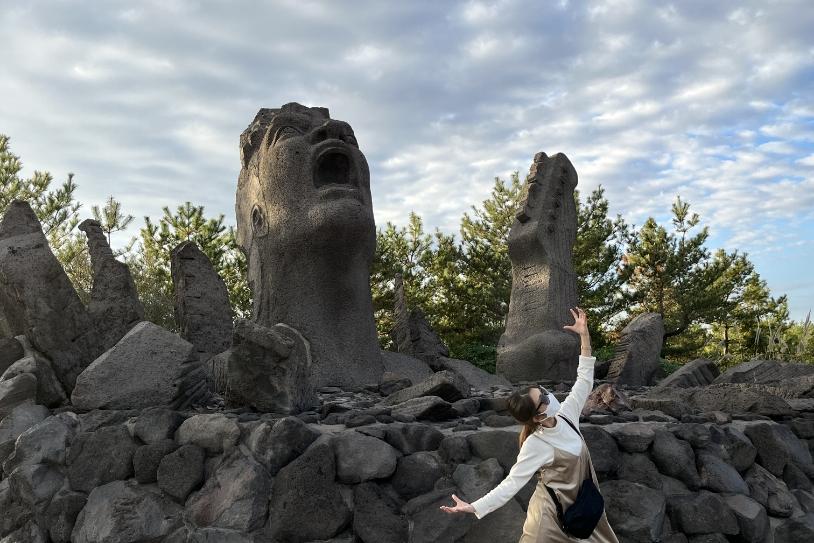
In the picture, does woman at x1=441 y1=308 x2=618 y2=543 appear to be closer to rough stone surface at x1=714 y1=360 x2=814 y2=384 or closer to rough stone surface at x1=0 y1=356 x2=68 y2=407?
rough stone surface at x1=0 y1=356 x2=68 y2=407

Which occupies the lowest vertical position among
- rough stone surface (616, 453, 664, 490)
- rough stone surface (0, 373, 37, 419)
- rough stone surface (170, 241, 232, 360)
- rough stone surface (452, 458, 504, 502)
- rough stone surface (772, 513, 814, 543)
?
rough stone surface (772, 513, 814, 543)

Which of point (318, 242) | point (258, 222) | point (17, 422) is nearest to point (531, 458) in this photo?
point (17, 422)

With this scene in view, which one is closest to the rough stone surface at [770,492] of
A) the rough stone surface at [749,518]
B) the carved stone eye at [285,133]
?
the rough stone surface at [749,518]

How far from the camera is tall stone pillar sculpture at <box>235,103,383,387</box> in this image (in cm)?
608

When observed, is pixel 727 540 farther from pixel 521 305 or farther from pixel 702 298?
pixel 702 298

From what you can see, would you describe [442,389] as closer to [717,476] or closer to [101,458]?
A: [717,476]

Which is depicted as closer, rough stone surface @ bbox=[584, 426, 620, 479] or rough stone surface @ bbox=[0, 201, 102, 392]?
rough stone surface @ bbox=[584, 426, 620, 479]

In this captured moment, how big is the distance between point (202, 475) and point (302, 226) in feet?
9.18

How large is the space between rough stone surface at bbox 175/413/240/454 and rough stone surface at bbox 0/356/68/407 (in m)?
1.41

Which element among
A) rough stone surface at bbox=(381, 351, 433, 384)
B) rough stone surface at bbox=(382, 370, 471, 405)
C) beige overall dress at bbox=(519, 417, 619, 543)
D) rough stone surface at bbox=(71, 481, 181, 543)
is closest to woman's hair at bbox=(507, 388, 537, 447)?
beige overall dress at bbox=(519, 417, 619, 543)

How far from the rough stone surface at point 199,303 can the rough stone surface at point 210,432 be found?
2.42 metres

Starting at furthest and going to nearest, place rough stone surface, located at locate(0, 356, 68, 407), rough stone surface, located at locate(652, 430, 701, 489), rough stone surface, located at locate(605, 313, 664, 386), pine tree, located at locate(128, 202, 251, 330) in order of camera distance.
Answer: pine tree, located at locate(128, 202, 251, 330) < rough stone surface, located at locate(605, 313, 664, 386) < rough stone surface, located at locate(0, 356, 68, 407) < rough stone surface, located at locate(652, 430, 701, 489)

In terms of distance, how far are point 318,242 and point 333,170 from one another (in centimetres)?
79

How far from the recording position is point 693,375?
6836mm
